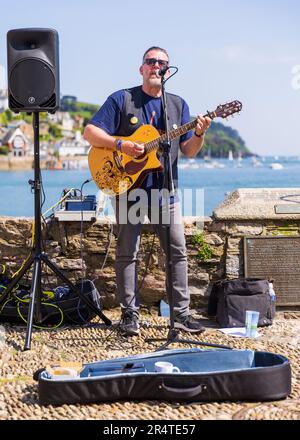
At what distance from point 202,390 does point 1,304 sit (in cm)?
195

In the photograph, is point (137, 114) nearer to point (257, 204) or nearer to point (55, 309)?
point (257, 204)

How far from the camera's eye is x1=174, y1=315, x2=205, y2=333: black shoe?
482 cm

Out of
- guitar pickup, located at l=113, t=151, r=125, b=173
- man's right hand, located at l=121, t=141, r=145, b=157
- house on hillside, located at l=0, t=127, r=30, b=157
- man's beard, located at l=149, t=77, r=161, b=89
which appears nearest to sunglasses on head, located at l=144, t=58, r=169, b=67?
man's beard, located at l=149, t=77, r=161, b=89

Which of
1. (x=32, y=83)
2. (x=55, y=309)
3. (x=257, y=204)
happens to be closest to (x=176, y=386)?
(x=55, y=309)

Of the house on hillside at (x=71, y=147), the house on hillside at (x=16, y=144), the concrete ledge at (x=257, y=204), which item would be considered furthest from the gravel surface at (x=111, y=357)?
the house on hillside at (x=71, y=147)

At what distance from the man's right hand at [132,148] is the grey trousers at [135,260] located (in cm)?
40

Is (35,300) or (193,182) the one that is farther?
(193,182)

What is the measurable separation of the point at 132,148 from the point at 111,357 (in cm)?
127

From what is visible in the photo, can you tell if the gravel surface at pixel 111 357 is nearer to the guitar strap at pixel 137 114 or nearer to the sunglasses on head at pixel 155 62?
the guitar strap at pixel 137 114

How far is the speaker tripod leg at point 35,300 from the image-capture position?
15.0 feet

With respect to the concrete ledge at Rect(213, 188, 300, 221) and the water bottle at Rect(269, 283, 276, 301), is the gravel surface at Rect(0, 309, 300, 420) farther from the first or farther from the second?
the concrete ledge at Rect(213, 188, 300, 221)

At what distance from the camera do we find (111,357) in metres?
4.32
